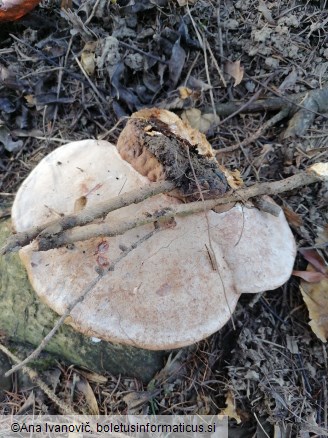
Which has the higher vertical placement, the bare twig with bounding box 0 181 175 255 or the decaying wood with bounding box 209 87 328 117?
the bare twig with bounding box 0 181 175 255

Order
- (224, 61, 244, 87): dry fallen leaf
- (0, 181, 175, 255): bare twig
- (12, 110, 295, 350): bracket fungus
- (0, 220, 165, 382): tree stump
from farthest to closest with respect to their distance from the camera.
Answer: (224, 61, 244, 87): dry fallen leaf < (0, 220, 165, 382): tree stump < (12, 110, 295, 350): bracket fungus < (0, 181, 175, 255): bare twig

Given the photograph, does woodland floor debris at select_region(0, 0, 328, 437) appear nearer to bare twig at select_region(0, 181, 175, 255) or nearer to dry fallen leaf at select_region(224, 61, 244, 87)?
dry fallen leaf at select_region(224, 61, 244, 87)

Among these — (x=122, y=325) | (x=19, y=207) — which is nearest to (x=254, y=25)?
(x=19, y=207)

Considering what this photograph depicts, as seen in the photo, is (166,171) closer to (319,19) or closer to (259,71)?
(259,71)

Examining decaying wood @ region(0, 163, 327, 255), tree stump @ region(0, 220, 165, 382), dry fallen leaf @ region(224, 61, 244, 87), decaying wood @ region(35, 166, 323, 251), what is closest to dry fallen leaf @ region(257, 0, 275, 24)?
dry fallen leaf @ region(224, 61, 244, 87)

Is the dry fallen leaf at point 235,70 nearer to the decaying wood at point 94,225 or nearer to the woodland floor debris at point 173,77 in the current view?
the woodland floor debris at point 173,77

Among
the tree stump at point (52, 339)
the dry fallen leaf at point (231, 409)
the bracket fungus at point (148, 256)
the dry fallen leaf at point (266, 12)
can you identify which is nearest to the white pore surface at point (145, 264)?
the bracket fungus at point (148, 256)
